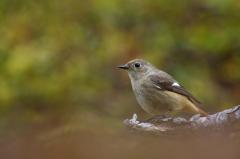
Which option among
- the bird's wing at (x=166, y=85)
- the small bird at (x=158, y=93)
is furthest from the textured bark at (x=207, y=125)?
the bird's wing at (x=166, y=85)

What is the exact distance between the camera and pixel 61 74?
5.20 meters

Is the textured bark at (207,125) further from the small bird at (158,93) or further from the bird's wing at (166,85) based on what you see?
the bird's wing at (166,85)

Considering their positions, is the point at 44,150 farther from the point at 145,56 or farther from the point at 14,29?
the point at 14,29

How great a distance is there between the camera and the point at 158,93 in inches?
129

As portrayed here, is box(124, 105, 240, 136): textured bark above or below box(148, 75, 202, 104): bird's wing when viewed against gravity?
below

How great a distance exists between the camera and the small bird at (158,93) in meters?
3.21

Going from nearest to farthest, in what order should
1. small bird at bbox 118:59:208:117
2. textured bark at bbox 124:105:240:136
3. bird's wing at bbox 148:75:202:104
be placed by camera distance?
textured bark at bbox 124:105:240:136
small bird at bbox 118:59:208:117
bird's wing at bbox 148:75:202:104

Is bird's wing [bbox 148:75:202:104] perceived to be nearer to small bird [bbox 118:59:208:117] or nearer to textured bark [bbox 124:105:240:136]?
small bird [bbox 118:59:208:117]

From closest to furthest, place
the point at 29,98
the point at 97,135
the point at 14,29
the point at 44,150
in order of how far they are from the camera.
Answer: the point at 44,150
the point at 97,135
the point at 29,98
the point at 14,29

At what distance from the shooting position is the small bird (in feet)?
10.5

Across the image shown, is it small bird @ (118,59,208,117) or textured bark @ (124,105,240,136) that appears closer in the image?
textured bark @ (124,105,240,136)

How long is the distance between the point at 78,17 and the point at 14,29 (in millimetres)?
1173

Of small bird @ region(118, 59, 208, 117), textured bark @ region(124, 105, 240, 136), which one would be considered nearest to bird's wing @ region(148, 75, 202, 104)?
small bird @ region(118, 59, 208, 117)

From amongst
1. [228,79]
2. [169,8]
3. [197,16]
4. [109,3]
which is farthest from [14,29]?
[228,79]
